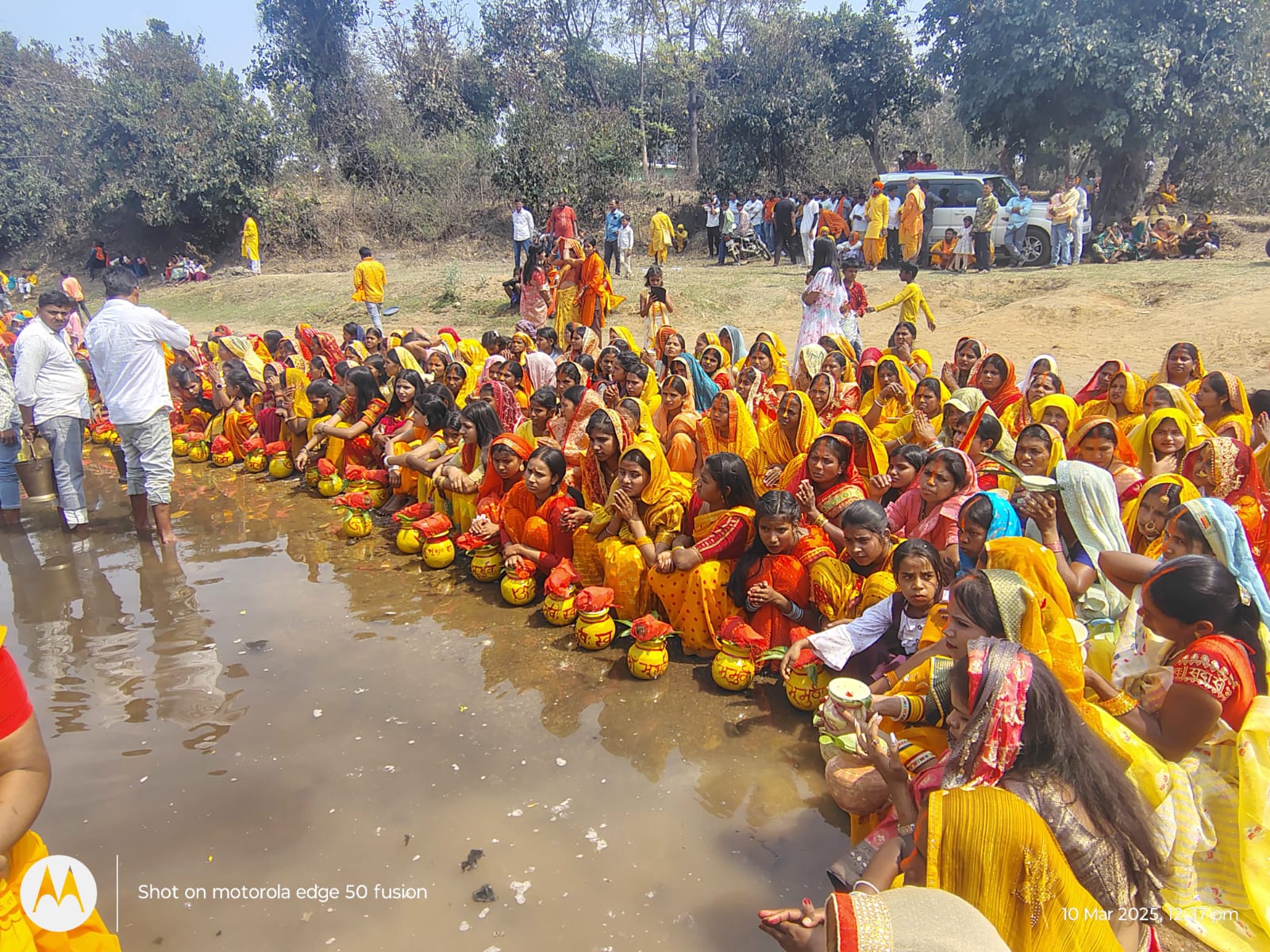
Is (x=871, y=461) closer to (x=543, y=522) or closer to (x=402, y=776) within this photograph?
(x=543, y=522)

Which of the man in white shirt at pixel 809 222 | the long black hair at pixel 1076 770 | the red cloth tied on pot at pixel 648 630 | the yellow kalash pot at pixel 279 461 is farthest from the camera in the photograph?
the man in white shirt at pixel 809 222

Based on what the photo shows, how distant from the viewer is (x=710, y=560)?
4.16 meters

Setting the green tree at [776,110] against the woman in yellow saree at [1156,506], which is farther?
the green tree at [776,110]

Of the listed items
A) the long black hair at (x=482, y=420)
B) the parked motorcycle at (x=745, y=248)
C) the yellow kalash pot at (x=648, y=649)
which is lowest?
the yellow kalash pot at (x=648, y=649)

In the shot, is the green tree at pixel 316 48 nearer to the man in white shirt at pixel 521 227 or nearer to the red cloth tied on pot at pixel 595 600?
the man in white shirt at pixel 521 227

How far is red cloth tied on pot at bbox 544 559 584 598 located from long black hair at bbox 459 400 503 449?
135 centimetres

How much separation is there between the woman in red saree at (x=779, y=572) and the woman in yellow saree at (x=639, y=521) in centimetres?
53

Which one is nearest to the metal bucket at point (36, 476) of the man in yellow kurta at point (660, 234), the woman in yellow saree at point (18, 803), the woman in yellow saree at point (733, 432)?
the woman in yellow saree at point (733, 432)

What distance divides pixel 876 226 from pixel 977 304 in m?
3.95

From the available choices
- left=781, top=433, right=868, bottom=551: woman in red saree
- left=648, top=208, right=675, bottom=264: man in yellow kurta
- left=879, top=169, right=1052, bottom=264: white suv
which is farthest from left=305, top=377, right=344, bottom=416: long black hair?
left=648, top=208, right=675, bottom=264: man in yellow kurta

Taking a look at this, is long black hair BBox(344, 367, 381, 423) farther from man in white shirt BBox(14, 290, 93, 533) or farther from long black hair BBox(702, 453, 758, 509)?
long black hair BBox(702, 453, 758, 509)

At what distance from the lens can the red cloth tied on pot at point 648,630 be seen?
403 centimetres

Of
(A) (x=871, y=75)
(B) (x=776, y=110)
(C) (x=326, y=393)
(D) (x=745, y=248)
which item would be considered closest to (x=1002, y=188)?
(D) (x=745, y=248)

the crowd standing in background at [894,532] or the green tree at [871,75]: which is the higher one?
the green tree at [871,75]
